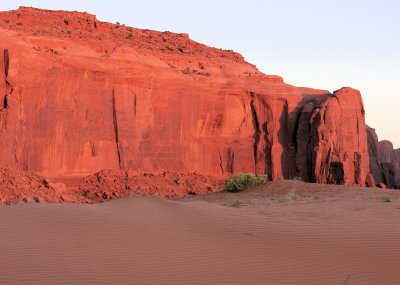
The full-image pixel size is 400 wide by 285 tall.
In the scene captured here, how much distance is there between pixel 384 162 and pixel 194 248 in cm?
4629

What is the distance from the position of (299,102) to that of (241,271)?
2412 centimetres

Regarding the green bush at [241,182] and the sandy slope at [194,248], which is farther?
the green bush at [241,182]

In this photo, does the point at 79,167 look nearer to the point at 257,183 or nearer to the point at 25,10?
the point at 257,183

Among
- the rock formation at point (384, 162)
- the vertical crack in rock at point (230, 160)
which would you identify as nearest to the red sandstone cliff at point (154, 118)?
the vertical crack in rock at point (230, 160)

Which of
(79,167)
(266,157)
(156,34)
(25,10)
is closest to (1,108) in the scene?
(79,167)

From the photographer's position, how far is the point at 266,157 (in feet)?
87.6

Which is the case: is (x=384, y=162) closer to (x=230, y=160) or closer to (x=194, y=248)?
(x=230, y=160)

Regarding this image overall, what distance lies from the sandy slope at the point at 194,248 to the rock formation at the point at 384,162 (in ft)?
101

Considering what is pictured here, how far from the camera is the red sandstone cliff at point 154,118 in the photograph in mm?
20859

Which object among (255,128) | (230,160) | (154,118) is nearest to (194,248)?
(154,118)

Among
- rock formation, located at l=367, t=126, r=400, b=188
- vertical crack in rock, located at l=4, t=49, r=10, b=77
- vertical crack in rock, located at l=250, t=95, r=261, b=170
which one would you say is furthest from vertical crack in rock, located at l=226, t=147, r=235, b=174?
rock formation, located at l=367, t=126, r=400, b=188

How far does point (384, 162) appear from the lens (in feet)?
152

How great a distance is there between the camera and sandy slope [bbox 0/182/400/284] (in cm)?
443

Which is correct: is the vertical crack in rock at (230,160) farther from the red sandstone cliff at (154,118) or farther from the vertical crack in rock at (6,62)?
the vertical crack in rock at (6,62)
